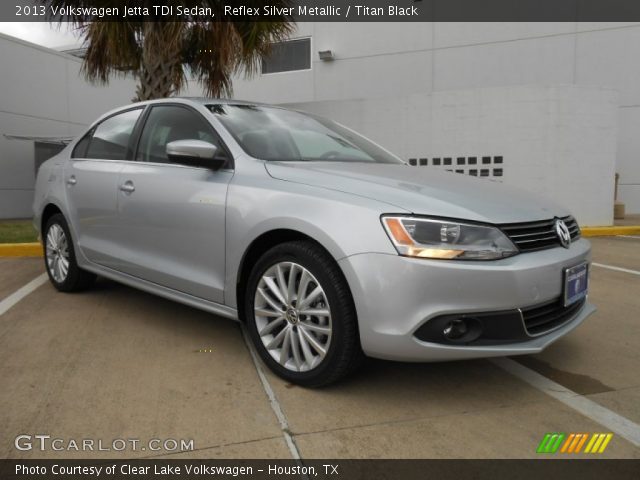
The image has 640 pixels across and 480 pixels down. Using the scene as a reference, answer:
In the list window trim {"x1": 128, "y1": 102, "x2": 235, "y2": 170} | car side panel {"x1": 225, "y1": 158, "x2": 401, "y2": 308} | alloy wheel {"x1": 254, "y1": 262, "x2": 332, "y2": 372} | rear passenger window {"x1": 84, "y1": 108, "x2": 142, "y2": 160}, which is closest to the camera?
car side panel {"x1": 225, "y1": 158, "x2": 401, "y2": 308}

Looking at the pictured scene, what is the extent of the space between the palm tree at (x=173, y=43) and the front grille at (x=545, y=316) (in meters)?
6.38

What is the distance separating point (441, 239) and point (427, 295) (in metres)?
0.26

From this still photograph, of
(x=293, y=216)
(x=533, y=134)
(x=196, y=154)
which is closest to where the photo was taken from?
(x=293, y=216)

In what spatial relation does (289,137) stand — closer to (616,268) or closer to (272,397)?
(272,397)

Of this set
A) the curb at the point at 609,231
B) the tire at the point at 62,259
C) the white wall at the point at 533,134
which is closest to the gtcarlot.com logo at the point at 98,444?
the tire at the point at 62,259

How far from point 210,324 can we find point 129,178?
45.7 inches

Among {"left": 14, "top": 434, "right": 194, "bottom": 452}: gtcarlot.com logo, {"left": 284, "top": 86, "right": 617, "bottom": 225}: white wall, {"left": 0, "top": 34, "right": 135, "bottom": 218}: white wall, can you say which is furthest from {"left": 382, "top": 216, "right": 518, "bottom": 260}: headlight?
{"left": 0, "top": 34, "right": 135, "bottom": 218}: white wall

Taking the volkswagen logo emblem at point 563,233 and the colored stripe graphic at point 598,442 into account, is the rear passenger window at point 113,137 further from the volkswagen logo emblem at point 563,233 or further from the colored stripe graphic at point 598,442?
the colored stripe graphic at point 598,442

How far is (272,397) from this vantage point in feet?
8.63

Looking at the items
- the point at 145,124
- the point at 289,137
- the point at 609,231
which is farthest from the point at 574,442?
the point at 609,231

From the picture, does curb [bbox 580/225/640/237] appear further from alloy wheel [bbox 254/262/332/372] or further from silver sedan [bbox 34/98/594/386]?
alloy wheel [bbox 254/262/332/372]

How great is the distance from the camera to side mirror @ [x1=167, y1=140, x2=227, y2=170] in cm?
296

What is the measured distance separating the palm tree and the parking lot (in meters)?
4.99
